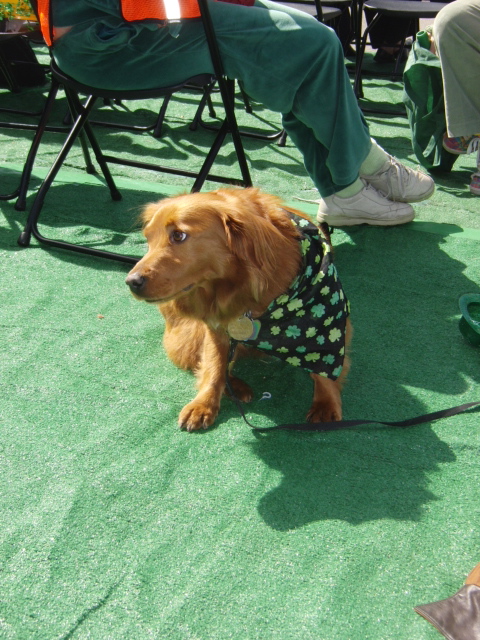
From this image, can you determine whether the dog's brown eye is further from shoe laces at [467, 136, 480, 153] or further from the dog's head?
shoe laces at [467, 136, 480, 153]

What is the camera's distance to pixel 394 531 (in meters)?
1.68

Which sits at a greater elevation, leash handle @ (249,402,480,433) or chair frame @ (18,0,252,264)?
chair frame @ (18,0,252,264)

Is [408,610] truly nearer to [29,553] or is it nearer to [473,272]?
[29,553]

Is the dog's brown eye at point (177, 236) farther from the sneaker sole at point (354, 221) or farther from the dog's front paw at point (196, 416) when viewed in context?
the sneaker sole at point (354, 221)

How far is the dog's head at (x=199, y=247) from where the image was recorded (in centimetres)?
175

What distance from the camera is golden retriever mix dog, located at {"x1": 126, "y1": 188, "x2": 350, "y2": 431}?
1.78m

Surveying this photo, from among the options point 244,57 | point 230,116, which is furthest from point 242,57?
point 230,116

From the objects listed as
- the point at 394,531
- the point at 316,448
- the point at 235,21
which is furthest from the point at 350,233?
the point at 394,531

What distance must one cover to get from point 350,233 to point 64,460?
2119mm

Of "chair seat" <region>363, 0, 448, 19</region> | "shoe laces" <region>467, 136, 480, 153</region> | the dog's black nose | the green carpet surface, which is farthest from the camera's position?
"chair seat" <region>363, 0, 448, 19</region>

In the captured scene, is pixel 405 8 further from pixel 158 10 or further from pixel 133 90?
pixel 133 90

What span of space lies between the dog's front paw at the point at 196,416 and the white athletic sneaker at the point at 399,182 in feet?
5.83

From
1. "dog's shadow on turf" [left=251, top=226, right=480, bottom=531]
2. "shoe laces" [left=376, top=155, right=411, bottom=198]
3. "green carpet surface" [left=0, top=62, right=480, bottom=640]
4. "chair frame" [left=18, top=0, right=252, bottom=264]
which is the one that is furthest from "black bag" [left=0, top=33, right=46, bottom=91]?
"dog's shadow on turf" [left=251, top=226, right=480, bottom=531]

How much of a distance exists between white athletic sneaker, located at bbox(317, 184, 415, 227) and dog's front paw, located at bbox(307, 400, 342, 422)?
1319 mm
